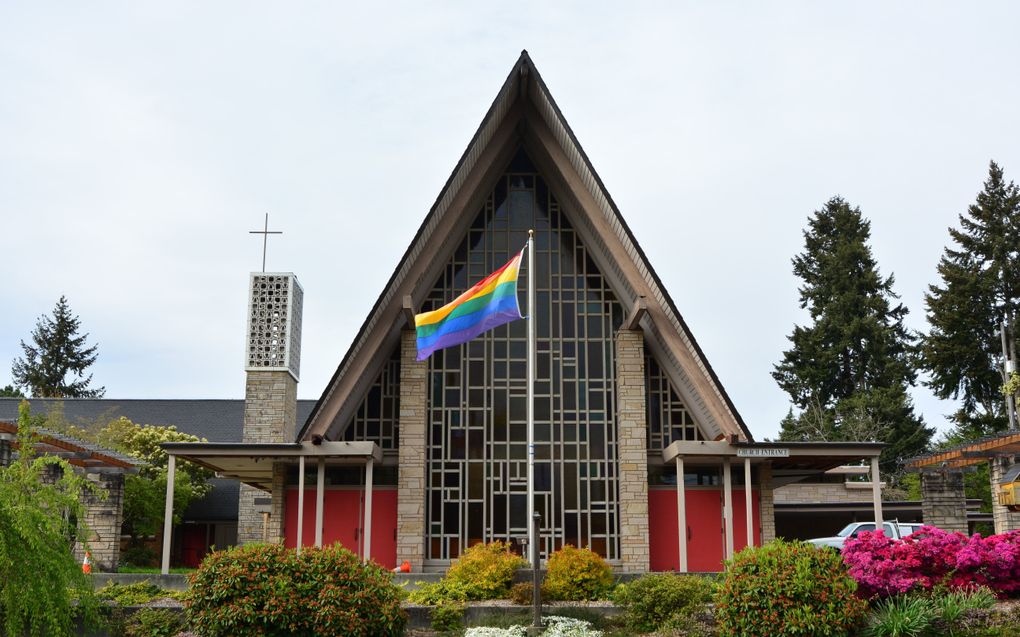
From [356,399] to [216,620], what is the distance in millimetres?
8549

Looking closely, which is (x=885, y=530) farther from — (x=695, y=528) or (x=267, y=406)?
(x=267, y=406)

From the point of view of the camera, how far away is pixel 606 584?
15.1 m

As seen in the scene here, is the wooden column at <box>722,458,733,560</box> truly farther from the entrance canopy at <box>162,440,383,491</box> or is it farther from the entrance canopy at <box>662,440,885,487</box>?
the entrance canopy at <box>162,440,383,491</box>

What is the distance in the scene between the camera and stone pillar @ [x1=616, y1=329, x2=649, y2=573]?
18719 millimetres

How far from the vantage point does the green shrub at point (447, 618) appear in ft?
44.1

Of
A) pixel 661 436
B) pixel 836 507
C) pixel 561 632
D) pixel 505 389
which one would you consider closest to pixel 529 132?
pixel 505 389

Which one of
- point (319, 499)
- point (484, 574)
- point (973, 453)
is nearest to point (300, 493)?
point (319, 499)

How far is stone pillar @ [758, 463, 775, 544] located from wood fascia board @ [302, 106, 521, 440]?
7.57 metres

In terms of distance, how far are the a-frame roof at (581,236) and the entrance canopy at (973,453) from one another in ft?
15.5

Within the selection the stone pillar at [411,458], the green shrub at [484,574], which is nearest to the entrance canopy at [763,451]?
the green shrub at [484,574]

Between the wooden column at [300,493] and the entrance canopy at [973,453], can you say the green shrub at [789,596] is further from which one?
the wooden column at [300,493]

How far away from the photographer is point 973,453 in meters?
20.0

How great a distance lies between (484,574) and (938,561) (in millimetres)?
6210

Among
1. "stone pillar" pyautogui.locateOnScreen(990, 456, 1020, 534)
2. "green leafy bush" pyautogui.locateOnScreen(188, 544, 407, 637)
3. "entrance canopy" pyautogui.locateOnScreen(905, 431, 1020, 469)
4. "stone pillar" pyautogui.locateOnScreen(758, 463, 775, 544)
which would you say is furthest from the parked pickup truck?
"green leafy bush" pyautogui.locateOnScreen(188, 544, 407, 637)
